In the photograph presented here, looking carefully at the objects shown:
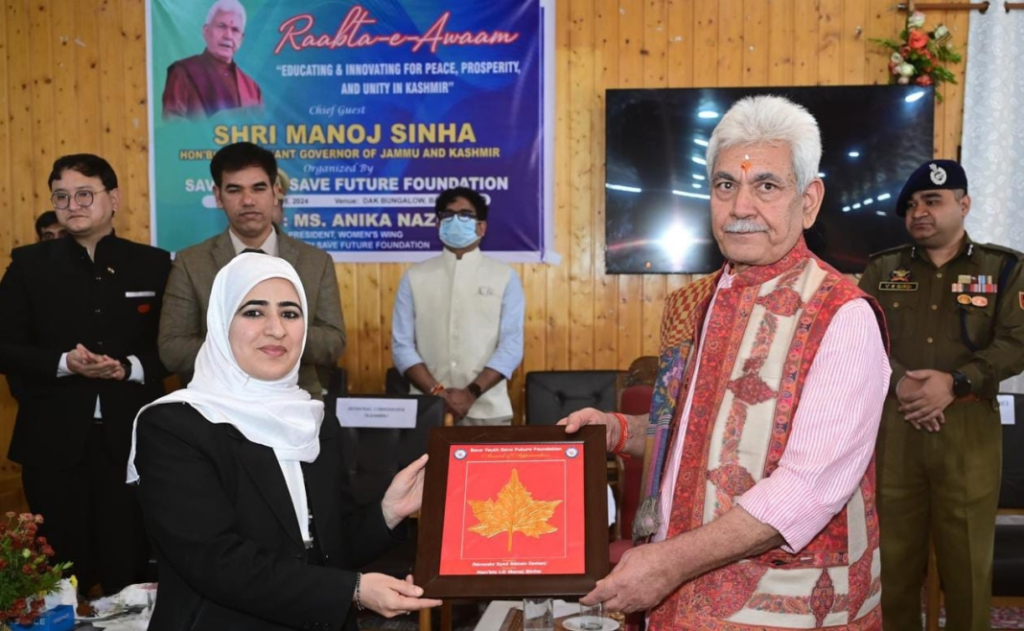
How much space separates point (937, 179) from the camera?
3.87 metres

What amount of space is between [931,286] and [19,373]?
3.53 meters

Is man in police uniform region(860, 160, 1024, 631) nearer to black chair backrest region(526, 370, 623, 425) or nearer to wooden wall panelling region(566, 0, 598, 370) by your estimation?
black chair backrest region(526, 370, 623, 425)

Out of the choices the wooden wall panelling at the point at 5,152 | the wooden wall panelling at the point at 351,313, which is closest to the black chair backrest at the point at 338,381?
the wooden wall panelling at the point at 351,313

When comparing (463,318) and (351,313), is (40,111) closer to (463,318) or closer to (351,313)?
(351,313)

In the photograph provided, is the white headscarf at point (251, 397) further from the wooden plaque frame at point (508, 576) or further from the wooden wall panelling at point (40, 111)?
the wooden wall panelling at point (40, 111)

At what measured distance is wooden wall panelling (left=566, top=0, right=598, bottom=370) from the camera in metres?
5.50

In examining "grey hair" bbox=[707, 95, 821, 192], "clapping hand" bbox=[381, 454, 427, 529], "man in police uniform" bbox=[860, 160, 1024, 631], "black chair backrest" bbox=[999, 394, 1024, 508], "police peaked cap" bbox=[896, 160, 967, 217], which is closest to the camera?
"grey hair" bbox=[707, 95, 821, 192]

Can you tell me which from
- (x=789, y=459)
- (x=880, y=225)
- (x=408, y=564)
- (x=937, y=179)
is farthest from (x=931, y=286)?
(x=789, y=459)

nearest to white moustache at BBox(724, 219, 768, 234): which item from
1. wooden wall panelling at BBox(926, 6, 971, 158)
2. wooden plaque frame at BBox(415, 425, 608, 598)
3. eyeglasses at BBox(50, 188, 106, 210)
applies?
wooden plaque frame at BBox(415, 425, 608, 598)

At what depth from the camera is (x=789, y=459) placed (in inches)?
63.5

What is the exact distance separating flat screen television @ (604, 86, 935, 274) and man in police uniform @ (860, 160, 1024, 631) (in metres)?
1.28

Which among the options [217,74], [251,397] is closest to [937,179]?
[251,397]

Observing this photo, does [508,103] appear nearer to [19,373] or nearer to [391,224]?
[391,224]

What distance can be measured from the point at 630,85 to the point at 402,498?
12.7ft
